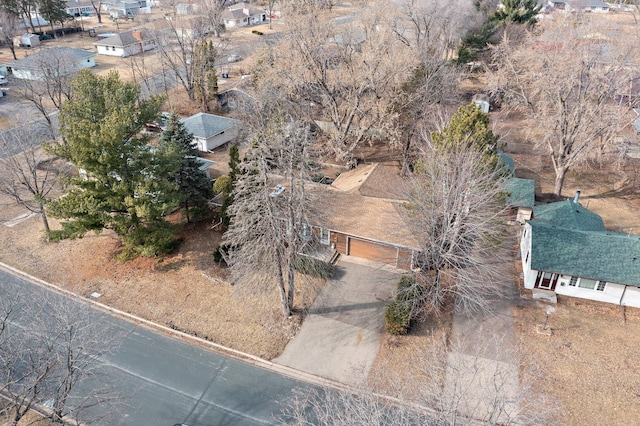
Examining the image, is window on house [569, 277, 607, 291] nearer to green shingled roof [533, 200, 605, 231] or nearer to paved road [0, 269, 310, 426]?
green shingled roof [533, 200, 605, 231]

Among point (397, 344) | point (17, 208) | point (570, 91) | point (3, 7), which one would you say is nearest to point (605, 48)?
point (570, 91)

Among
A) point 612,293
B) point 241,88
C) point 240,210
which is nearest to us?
point 240,210

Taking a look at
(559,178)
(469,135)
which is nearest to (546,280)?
(469,135)

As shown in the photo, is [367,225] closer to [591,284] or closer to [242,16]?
[591,284]

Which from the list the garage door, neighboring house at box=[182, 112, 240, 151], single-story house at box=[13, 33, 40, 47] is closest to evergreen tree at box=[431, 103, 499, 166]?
the garage door

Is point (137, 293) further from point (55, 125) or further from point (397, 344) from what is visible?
point (55, 125)

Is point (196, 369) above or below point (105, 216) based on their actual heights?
below

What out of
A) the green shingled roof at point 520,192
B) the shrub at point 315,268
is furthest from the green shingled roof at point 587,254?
the shrub at point 315,268
